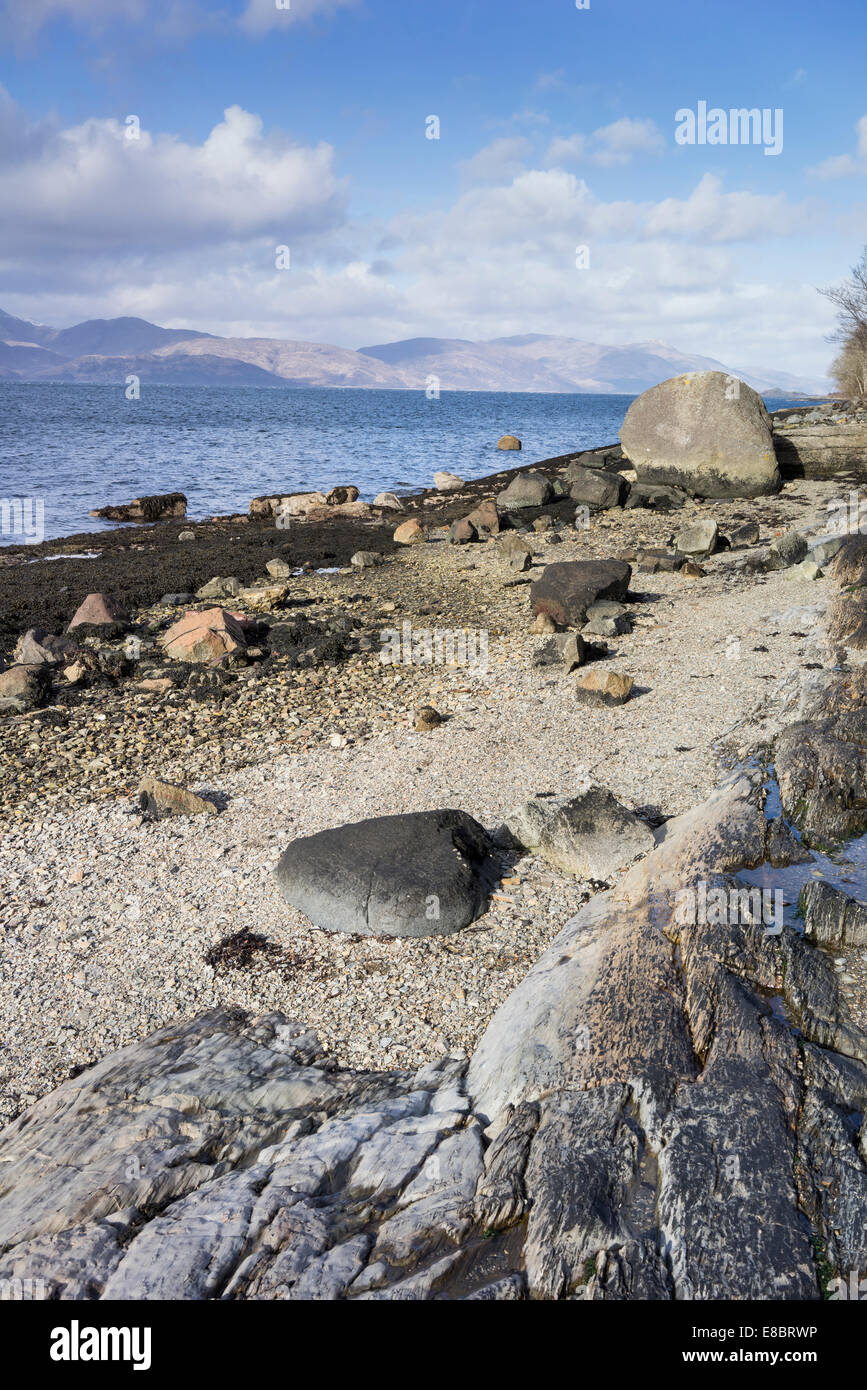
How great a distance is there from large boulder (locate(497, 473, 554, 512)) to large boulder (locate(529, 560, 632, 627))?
10465mm

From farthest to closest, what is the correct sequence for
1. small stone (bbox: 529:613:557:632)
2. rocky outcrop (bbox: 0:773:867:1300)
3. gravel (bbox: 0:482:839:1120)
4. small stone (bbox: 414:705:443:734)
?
small stone (bbox: 529:613:557:632), small stone (bbox: 414:705:443:734), gravel (bbox: 0:482:839:1120), rocky outcrop (bbox: 0:773:867:1300)

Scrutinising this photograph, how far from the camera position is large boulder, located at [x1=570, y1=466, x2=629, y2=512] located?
2398 cm

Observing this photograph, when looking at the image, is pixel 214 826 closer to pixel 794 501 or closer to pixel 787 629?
pixel 787 629

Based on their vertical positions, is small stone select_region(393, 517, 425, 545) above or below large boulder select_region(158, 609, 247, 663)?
above

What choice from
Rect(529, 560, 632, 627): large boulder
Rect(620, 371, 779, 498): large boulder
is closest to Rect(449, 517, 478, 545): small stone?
Rect(620, 371, 779, 498): large boulder

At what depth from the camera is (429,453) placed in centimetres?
5062

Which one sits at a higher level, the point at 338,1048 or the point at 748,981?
the point at 748,981

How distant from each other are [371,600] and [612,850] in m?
10.8

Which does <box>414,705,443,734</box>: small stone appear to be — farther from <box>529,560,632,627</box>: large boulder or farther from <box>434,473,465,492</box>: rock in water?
<box>434,473,465,492</box>: rock in water

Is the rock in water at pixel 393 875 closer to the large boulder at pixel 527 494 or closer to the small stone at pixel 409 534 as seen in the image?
the small stone at pixel 409 534

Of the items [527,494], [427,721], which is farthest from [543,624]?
[527,494]
